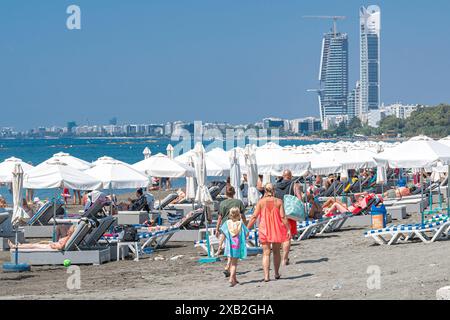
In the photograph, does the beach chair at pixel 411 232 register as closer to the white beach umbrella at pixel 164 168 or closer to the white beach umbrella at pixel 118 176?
the white beach umbrella at pixel 118 176

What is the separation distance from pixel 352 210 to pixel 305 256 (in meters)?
5.29

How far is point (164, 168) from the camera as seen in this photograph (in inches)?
887

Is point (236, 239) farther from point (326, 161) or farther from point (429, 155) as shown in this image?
point (326, 161)

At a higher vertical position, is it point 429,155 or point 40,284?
point 429,155

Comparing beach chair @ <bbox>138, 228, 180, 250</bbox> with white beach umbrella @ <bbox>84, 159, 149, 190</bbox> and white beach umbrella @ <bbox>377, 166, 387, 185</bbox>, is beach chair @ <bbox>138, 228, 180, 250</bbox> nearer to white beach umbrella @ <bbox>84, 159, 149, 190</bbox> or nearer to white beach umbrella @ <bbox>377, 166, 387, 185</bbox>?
white beach umbrella @ <bbox>84, 159, 149, 190</bbox>

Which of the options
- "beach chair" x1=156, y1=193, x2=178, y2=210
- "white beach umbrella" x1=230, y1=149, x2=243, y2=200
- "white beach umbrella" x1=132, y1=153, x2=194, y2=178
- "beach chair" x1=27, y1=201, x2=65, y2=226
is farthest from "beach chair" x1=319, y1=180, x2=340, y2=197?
"beach chair" x1=27, y1=201, x2=65, y2=226

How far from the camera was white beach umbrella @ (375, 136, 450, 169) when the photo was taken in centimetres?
1867

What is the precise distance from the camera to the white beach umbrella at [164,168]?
22.1 m

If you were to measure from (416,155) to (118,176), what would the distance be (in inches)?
A: 232

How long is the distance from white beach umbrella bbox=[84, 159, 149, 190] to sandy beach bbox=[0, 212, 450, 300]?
11.1 feet

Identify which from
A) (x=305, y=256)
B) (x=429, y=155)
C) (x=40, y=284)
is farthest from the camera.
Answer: (x=429, y=155)

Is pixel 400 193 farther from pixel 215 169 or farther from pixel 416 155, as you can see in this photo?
pixel 416 155

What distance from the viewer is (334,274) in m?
11.4
